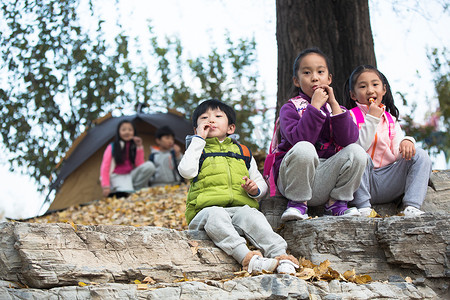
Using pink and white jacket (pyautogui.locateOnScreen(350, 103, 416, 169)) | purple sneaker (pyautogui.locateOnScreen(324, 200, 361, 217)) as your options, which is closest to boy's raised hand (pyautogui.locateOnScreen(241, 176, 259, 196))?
purple sneaker (pyautogui.locateOnScreen(324, 200, 361, 217))

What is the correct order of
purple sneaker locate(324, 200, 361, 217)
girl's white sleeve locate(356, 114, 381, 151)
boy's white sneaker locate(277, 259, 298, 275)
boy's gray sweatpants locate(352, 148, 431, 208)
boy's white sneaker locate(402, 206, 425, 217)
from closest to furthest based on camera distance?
boy's white sneaker locate(277, 259, 298, 275)
boy's white sneaker locate(402, 206, 425, 217)
purple sneaker locate(324, 200, 361, 217)
boy's gray sweatpants locate(352, 148, 431, 208)
girl's white sleeve locate(356, 114, 381, 151)

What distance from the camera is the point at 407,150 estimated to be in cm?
425

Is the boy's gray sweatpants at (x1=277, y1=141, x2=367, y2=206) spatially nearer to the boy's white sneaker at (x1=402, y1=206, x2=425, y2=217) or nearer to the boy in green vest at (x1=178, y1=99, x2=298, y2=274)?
the boy in green vest at (x1=178, y1=99, x2=298, y2=274)

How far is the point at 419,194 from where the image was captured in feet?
13.9

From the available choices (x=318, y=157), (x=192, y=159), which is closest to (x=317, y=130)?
(x=318, y=157)

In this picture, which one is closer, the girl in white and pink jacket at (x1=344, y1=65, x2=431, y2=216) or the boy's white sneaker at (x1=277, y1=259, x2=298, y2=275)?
the boy's white sneaker at (x1=277, y1=259, x2=298, y2=275)

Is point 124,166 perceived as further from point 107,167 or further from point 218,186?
point 218,186

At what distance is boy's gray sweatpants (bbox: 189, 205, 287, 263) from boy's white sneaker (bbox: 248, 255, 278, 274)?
0.36 ft

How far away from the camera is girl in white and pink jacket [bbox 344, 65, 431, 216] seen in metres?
4.26

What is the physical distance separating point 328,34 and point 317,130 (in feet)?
7.24

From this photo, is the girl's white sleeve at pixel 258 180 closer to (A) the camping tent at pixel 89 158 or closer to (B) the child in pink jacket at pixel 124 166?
(B) the child in pink jacket at pixel 124 166

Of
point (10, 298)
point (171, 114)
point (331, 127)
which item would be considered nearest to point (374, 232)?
point (331, 127)

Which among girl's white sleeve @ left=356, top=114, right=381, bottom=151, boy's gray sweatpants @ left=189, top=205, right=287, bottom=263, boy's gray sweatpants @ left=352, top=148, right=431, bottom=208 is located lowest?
boy's gray sweatpants @ left=189, top=205, right=287, bottom=263

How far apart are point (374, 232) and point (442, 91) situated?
7737 mm
